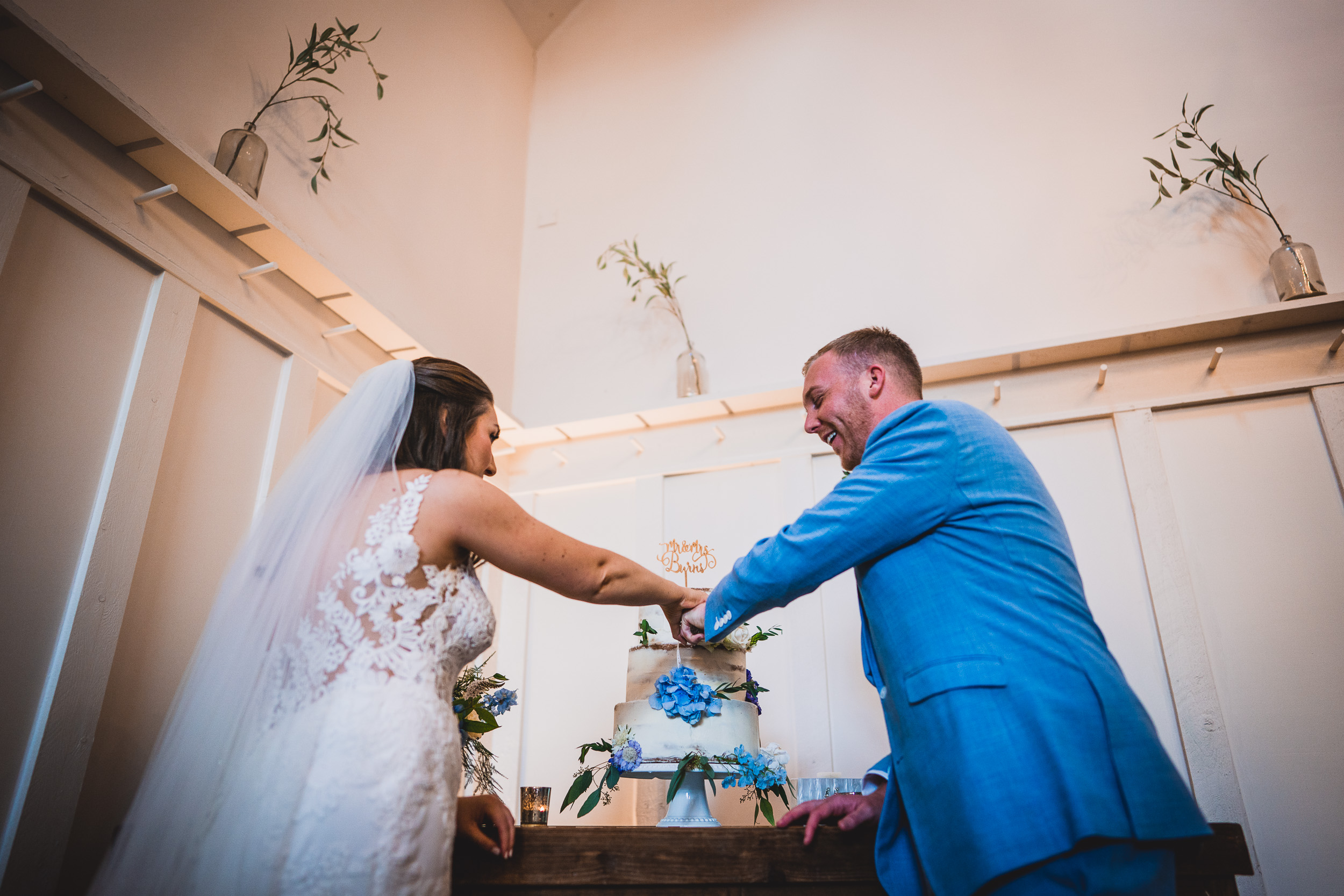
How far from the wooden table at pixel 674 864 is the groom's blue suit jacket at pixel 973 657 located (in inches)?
8.3

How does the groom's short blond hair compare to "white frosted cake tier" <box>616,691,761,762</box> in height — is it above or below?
above

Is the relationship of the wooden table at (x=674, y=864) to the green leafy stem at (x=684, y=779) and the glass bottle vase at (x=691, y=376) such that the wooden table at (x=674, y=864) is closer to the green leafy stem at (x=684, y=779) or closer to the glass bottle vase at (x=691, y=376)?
the green leafy stem at (x=684, y=779)

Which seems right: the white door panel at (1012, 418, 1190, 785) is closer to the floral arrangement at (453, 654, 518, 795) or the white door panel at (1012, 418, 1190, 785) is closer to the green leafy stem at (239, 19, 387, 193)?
the floral arrangement at (453, 654, 518, 795)

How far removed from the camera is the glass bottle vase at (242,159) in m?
2.88

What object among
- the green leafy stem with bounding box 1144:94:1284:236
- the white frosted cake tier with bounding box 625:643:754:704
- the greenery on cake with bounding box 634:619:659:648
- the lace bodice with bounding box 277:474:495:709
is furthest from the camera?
the green leafy stem with bounding box 1144:94:1284:236

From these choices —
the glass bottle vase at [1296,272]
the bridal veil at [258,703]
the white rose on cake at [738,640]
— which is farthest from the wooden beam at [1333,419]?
the bridal veil at [258,703]

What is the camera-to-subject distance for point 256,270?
9.92ft

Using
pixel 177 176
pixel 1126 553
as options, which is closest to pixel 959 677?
pixel 1126 553

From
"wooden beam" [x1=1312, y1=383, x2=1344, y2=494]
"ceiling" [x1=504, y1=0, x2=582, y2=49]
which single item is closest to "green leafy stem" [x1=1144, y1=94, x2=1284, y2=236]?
"wooden beam" [x1=1312, y1=383, x2=1344, y2=494]

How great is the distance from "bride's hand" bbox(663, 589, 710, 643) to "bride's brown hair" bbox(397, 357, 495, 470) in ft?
2.54

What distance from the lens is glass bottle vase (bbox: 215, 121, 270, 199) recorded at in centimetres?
288

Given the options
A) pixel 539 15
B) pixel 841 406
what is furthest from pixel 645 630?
pixel 539 15

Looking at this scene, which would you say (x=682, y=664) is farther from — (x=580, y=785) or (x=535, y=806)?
(x=535, y=806)

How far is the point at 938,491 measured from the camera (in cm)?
187
